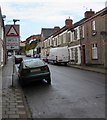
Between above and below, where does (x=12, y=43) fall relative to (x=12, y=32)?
below

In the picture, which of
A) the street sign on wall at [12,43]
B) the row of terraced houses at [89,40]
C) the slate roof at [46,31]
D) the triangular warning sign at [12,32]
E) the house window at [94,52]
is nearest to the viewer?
the triangular warning sign at [12,32]

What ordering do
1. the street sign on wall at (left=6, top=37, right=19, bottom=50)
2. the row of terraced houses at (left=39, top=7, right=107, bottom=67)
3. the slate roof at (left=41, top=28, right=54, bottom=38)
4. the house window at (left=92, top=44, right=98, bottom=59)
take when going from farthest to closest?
the slate roof at (left=41, top=28, right=54, bottom=38) → the house window at (left=92, top=44, right=98, bottom=59) → the row of terraced houses at (left=39, top=7, right=107, bottom=67) → the street sign on wall at (left=6, top=37, right=19, bottom=50)

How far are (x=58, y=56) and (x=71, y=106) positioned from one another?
31.5 meters

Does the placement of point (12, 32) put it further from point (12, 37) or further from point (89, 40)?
point (89, 40)

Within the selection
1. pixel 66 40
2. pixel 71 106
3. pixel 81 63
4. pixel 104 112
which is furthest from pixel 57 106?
pixel 66 40

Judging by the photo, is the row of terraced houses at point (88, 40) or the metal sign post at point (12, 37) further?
the row of terraced houses at point (88, 40)

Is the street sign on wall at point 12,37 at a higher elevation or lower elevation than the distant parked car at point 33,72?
higher

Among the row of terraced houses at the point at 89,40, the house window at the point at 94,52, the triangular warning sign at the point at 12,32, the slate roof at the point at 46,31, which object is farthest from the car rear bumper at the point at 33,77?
the slate roof at the point at 46,31

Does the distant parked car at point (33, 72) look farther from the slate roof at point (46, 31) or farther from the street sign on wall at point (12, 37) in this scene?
the slate roof at point (46, 31)

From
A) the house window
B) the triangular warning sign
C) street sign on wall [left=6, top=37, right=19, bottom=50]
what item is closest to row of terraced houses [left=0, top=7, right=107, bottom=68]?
the house window

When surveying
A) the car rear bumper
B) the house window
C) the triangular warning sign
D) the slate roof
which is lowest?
the car rear bumper

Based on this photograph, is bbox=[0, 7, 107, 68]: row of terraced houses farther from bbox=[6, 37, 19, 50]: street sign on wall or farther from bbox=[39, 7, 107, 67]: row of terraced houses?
bbox=[6, 37, 19, 50]: street sign on wall

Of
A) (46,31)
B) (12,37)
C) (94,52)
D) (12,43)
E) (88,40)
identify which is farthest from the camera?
(46,31)

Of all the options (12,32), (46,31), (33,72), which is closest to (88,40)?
(33,72)
